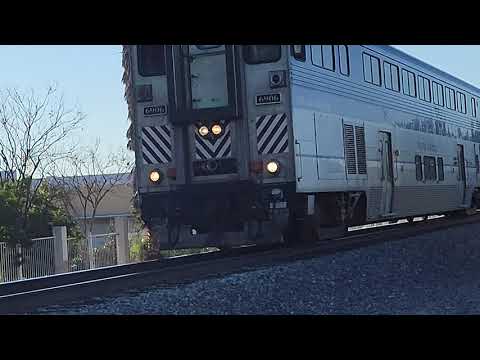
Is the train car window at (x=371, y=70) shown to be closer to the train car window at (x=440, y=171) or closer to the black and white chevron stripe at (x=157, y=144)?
the black and white chevron stripe at (x=157, y=144)

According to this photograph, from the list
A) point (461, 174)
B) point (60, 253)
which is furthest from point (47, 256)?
point (461, 174)

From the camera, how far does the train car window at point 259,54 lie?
1291 cm

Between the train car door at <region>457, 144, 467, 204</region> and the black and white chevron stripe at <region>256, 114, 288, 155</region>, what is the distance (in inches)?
498

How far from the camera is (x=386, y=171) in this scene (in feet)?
56.2

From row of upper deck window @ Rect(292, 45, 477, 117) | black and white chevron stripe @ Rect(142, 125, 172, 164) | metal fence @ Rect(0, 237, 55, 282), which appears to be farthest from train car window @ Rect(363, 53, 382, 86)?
metal fence @ Rect(0, 237, 55, 282)

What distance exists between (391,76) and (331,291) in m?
10.2

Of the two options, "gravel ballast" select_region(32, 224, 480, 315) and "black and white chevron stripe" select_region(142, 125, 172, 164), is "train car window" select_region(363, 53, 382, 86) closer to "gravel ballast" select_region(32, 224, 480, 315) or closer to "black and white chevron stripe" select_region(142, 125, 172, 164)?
"black and white chevron stripe" select_region(142, 125, 172, 164)

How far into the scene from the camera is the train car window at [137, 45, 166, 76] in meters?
13.5

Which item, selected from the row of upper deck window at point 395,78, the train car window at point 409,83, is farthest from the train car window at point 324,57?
the train car window at point 409,83

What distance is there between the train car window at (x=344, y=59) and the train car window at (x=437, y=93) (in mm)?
7459
